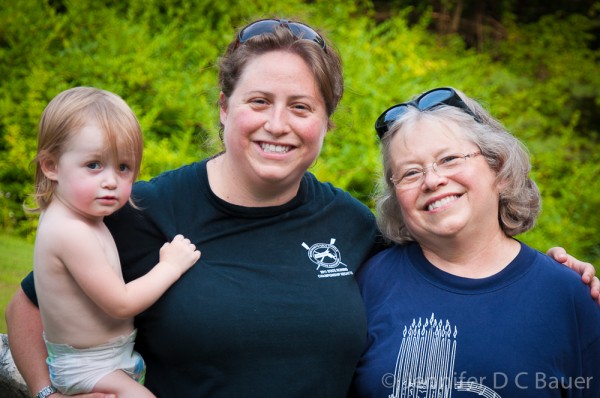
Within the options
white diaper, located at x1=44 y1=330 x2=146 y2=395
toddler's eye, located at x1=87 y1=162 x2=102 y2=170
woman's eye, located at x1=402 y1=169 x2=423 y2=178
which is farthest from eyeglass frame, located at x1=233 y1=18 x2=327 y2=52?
white diaper, located at x1=44 y1=330 x2=146 y2=395

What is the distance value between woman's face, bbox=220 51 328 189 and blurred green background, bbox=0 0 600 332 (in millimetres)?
637

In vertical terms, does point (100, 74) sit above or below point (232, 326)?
below

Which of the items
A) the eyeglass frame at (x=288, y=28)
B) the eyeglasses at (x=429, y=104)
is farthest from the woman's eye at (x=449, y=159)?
the eyeglass frame at (x=288, y=28)

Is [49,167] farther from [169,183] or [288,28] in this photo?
[288,28]

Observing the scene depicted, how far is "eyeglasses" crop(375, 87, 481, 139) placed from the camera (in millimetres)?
2740

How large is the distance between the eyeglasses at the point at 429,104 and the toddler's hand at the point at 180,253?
2.98 ft

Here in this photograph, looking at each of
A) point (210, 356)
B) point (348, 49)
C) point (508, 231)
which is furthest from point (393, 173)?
point (348, 49)

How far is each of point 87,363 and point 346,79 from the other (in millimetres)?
4782

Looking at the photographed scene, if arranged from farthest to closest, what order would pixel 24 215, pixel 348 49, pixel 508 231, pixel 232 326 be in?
pixel 348 49 → pixel 24 215 → pixel 508 231 → pixel 232 326

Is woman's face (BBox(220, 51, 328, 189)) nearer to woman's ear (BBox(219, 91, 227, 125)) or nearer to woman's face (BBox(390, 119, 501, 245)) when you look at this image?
woman's ear (BBox(219, 91, 227, 125))

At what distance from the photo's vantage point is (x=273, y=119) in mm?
2477

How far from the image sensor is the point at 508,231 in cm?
270

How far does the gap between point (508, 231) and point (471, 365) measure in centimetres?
55

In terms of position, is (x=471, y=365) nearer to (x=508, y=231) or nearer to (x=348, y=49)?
(x=508, y=231)
